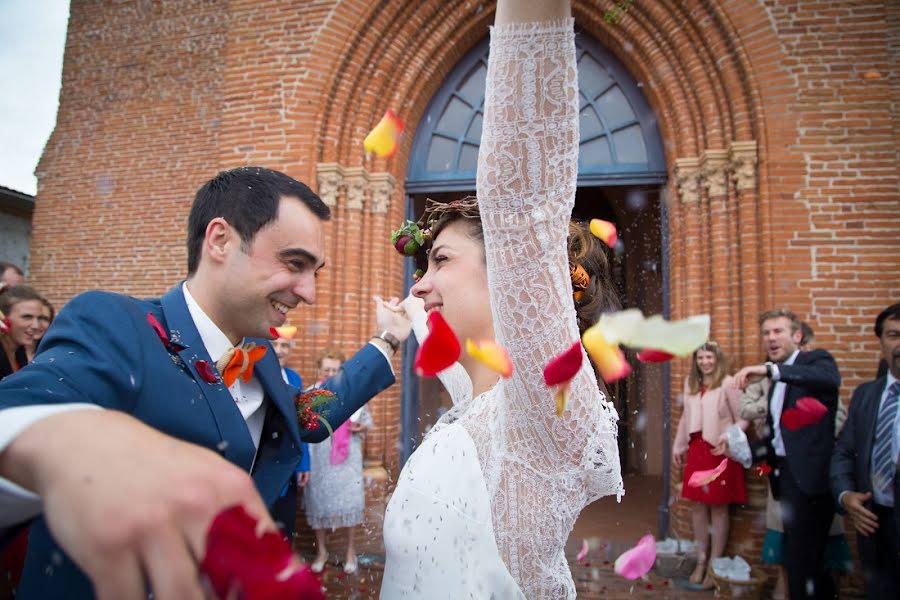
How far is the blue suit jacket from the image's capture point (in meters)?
1.18

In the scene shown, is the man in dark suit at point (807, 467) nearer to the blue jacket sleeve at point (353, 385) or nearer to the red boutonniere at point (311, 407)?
the blue jacket sleeve at point (353, 385)

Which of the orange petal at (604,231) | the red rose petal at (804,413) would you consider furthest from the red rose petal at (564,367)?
the red rose petal at (804,413)

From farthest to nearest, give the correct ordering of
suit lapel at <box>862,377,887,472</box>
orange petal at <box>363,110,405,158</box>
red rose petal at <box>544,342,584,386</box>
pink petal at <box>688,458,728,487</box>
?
A: orange petal at <box>363,110,405,158</box>
pink petal at <box>688,458,728,487</box>
suit lapel at <box>862,377,887,472</box>
red rose petal at <box>544,342,584,386</box>

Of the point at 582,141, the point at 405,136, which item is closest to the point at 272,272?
the point at 405,136

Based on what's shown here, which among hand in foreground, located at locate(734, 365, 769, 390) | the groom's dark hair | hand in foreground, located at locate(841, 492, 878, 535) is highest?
the groom's dark hair

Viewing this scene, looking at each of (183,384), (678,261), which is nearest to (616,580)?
(678,261)

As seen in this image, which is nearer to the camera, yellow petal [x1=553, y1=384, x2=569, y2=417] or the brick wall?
yellow petal [x1=553, y1=384, x2=569, y2=417]

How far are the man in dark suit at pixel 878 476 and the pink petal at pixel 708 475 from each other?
1.10 meters

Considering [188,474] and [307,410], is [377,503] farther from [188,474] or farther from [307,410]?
[188,474]

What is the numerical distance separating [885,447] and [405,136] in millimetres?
5481

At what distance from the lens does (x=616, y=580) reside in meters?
5.09

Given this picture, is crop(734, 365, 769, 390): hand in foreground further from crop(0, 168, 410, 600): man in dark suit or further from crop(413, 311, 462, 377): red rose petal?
crop(413, 311, 462, 377): red rose petal

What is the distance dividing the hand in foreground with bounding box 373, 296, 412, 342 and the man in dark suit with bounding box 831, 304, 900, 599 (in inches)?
122

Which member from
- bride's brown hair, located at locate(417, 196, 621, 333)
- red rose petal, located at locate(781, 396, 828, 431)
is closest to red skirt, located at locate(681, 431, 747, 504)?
red rose petal, located at locate(781, 396, 828, 431)
